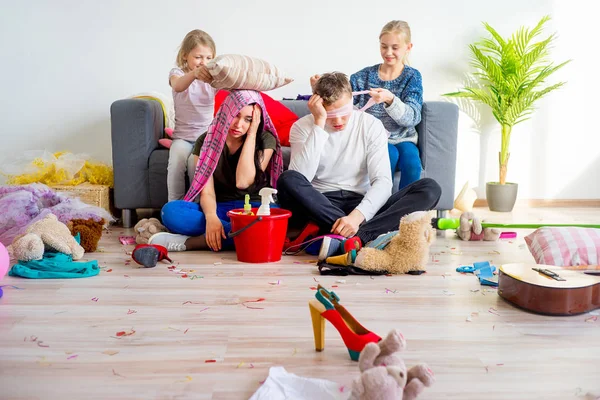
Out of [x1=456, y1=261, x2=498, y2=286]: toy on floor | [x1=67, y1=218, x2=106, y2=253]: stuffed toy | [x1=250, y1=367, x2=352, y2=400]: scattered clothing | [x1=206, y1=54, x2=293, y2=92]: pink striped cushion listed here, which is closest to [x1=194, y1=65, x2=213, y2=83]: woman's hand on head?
[x1=206, y1=54, x2=293, y2=92]: pink striped cushion

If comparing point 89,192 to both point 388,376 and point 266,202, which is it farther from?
point 388,376

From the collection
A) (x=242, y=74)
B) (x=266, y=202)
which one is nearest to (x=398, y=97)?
(x=242, y=74)

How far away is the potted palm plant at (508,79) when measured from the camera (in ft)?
12.1

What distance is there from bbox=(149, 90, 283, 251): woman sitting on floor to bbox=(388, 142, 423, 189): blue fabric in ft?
1.93

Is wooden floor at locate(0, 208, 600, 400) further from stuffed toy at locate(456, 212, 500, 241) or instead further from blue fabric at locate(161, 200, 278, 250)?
stuffed toy at locate(456, 212, 500, 241)

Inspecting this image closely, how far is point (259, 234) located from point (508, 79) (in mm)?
2216

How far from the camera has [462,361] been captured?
52.8 inches

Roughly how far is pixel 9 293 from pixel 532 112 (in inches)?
132

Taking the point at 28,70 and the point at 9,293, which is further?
the point at 28,70

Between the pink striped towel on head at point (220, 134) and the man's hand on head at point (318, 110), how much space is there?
0.76 ft

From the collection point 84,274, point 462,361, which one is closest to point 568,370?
point 462,361

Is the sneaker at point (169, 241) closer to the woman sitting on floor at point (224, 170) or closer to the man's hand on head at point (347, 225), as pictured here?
the woman sitting on floor at point (224, 170)

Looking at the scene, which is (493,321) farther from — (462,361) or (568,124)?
(568,124)

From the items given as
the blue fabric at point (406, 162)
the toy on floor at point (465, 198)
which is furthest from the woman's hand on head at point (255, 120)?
the toy on floor at point (465, 198)
